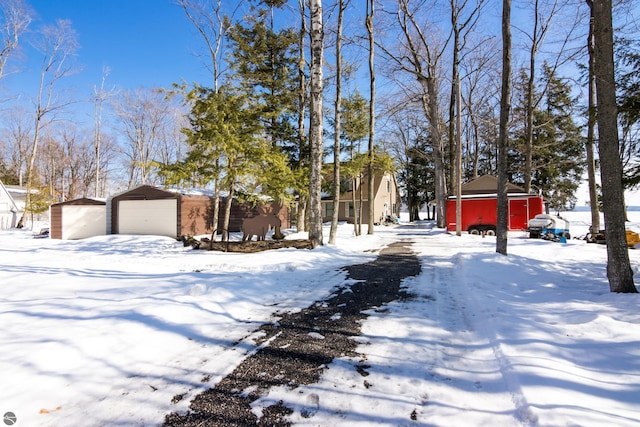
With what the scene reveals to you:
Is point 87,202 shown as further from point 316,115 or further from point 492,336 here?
point 492,336

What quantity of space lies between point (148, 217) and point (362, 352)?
20.8 m

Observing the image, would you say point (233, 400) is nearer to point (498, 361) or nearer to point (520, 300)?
point (498, 361)

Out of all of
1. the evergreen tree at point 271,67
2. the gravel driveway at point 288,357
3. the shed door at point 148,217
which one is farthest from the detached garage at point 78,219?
the gravel driveway at point 288,357

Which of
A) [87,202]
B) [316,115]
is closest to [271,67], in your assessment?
[316,115]

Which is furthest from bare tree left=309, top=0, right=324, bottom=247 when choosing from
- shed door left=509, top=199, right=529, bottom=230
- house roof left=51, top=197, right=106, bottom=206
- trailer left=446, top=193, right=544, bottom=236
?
house roof left=51, top=197, right=106, bottom=206

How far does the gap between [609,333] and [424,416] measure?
8.50 feet

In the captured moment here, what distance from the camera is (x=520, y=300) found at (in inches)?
203

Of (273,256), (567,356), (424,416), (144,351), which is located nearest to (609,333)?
(567,356)

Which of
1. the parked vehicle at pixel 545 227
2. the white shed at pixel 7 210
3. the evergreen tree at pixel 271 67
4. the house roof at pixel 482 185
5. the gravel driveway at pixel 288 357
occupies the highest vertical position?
the evergreen tree at pixel 271 67

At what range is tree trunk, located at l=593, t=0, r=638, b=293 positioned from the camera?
16.7 ft

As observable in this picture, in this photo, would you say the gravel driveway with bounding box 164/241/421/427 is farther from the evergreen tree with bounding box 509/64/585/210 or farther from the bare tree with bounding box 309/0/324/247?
the evergreen tree with bounding box 509/64/585/210

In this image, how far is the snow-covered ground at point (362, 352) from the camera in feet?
7.66

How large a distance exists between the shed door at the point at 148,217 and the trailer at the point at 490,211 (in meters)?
17.5

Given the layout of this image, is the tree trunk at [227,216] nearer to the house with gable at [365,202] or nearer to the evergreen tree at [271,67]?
the evergreen tree at [271,67]
